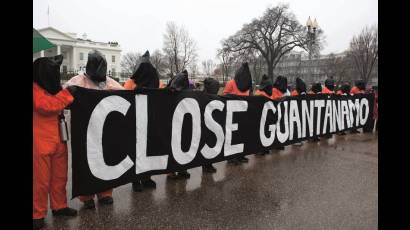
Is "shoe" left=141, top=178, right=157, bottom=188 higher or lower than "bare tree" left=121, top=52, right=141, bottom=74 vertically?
lower

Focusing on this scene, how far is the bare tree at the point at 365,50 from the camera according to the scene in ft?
140

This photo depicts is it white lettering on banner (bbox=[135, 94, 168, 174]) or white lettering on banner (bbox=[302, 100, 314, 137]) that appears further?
white lettering on banner (bbox=[302, 100, 314, 137])

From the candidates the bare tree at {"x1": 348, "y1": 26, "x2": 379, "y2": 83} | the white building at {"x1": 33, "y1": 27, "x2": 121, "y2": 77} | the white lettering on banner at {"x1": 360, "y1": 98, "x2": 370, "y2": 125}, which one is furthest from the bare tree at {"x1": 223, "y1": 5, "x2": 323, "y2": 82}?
the white building at {"x1": 33, "y1": 27, "x2": 121, "y2": 77}

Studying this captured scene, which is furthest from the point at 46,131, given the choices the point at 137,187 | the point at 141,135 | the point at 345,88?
the point at 345,88

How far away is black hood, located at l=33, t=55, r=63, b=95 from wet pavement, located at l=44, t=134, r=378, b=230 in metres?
1.42

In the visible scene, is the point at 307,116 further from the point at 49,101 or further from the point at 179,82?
the point at 49,101

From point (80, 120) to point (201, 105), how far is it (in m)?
1.93

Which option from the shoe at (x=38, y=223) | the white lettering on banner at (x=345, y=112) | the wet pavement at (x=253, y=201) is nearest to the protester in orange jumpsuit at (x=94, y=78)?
the wet pavement at (x=253, y=201)

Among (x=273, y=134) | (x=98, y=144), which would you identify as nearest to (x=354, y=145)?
(x=273, y=134)

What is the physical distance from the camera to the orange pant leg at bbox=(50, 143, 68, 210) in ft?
10.7

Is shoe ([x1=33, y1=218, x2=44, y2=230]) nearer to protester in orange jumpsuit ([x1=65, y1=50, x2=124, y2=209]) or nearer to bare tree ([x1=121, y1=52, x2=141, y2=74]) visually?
protester in orange jumpsuit ([x1=65, y1=50, x2=124, y2=209])
